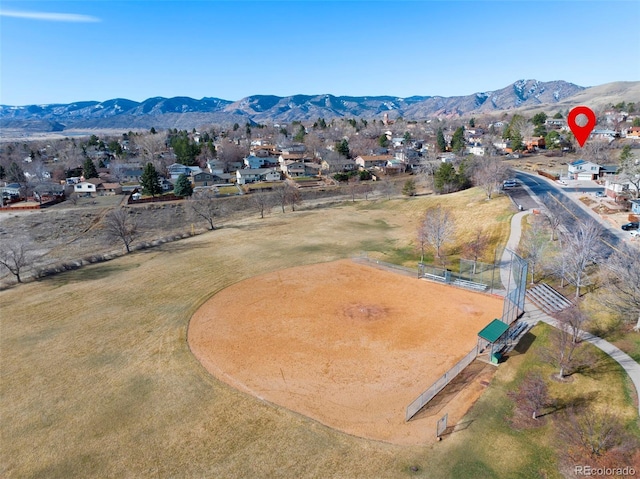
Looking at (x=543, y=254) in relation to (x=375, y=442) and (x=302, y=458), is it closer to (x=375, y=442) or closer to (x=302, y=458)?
(x=375, y=442)

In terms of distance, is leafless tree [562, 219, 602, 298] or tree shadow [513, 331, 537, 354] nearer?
tree shadow [513, 331, 537, 354]

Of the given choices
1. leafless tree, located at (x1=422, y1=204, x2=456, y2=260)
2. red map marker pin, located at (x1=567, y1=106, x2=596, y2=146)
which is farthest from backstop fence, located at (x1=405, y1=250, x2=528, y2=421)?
red map marker pin, located at (x1=567, y1=106, x2=596, y2=146)

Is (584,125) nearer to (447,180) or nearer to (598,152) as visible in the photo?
(447,180)

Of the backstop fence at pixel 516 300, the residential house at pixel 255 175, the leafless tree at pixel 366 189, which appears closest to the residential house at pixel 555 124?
the leafless tree at pixel 366 189

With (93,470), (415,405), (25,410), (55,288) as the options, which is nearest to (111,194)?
(55,288)

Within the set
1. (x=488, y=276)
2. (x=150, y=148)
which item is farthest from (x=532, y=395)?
(x=150, y=148)

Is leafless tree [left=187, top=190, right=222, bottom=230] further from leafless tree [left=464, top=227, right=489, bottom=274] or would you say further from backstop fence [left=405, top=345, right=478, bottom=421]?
backstop fence [left=405, top=345, right=478, bottom=421]
